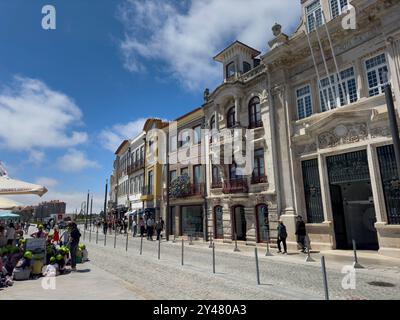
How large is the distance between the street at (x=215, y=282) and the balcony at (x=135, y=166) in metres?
23.0

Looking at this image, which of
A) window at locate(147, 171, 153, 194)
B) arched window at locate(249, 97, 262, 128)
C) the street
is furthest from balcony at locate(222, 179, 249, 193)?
window at locate(147, 171, 153, 194)

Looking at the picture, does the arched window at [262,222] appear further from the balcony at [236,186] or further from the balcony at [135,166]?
the balcony at [135,166]

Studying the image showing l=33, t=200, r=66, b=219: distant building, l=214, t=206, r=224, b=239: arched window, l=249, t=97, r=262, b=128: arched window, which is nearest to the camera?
l=249, t=97, r=262, b=128: arched window

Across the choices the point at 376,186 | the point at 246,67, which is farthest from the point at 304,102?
the point at 246,67

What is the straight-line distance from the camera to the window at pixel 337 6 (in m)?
15.3

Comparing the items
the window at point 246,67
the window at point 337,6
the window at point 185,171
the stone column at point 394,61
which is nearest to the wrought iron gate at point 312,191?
the stone column at point 394,61

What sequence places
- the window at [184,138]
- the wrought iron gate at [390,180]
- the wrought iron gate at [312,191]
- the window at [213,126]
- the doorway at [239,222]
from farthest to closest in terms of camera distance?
the window at [184,138] → the window at [213,126] → the doorway at [239,222] → the wrought iron gate at [312,191] → the wrought iron gate at [390,180]

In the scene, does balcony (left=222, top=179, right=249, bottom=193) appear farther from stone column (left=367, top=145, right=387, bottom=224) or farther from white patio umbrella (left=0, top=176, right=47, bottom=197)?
Answer: white patio umbrella (left=0, top=176, right=47, bottom=197)

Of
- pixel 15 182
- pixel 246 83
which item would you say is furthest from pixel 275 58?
pixel 15 182

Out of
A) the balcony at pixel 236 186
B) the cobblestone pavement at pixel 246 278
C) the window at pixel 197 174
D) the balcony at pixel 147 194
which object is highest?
the window at pixel 197 174

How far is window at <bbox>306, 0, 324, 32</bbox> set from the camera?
1647 centimetres

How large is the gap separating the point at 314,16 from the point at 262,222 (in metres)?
12.7

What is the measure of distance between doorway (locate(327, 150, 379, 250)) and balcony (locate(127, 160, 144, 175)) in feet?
76.1

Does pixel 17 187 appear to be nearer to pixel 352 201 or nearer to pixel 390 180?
pixel 390 180
